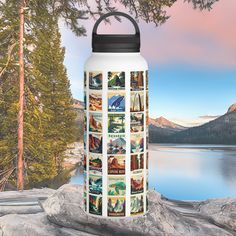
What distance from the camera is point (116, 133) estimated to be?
6.00 meters

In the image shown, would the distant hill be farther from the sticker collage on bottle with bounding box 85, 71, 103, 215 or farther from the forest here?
the sticker collage on bottle with bounding box 85, 71, 103, 215

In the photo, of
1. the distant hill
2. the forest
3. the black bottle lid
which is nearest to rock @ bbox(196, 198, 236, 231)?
the black bottle lid

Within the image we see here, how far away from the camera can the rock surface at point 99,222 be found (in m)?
6.67

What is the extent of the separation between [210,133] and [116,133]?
33937 millimetres

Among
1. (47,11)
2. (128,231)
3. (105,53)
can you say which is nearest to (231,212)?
(128,231)

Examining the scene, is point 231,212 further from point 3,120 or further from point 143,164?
point 3,120

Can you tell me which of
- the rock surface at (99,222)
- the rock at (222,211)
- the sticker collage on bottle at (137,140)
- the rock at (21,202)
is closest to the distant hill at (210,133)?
the rock at (21,202)

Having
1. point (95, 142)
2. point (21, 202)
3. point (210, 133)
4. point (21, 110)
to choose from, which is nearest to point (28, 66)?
point (21, 110)

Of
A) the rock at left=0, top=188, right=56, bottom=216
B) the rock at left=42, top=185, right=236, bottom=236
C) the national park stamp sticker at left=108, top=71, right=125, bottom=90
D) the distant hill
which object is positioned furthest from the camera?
the distant hill

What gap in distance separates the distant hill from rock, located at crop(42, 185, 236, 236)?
93.6ft

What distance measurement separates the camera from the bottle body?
19.4ft

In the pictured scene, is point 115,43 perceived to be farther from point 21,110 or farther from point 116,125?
point 21,110

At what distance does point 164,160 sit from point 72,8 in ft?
53.5

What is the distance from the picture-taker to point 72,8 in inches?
728
